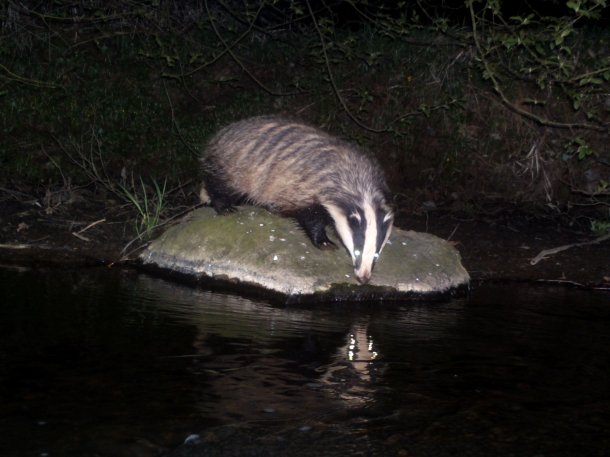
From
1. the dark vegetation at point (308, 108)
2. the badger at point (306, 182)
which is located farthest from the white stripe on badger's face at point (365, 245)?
the dark vegetation at point (308, 108)

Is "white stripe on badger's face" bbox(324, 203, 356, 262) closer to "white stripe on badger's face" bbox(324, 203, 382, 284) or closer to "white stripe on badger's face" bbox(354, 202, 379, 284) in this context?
"white stripe on badger's face" bbox(324, 203, 382, 284)

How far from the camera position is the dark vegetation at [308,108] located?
23.0ft

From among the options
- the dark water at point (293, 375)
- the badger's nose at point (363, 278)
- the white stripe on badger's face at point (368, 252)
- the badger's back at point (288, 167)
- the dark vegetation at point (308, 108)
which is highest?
the dark vegetation at point (308, 108)

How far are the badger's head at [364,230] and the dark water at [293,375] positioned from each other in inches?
10.4

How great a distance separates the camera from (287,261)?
455 cm

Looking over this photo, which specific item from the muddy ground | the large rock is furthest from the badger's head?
the muddy ground

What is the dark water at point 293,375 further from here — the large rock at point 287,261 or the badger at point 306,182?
the badger at point 306,182

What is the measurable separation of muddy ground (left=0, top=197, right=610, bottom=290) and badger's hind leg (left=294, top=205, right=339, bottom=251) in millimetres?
1154

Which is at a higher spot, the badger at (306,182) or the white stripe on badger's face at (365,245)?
the badger at (306,182)

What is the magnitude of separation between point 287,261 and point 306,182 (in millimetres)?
651

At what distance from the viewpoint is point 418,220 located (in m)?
6.61

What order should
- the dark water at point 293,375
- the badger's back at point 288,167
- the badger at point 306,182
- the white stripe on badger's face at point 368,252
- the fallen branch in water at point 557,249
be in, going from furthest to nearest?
the fallen branch in water at point 557,249 < the badger's back at point 288,167 < the badger at point 306,182 < the white stripe on badger's face at point 368,252 < the dark water at point 293,375

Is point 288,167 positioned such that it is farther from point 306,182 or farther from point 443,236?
point 443,236

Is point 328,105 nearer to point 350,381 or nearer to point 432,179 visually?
point 432,179
